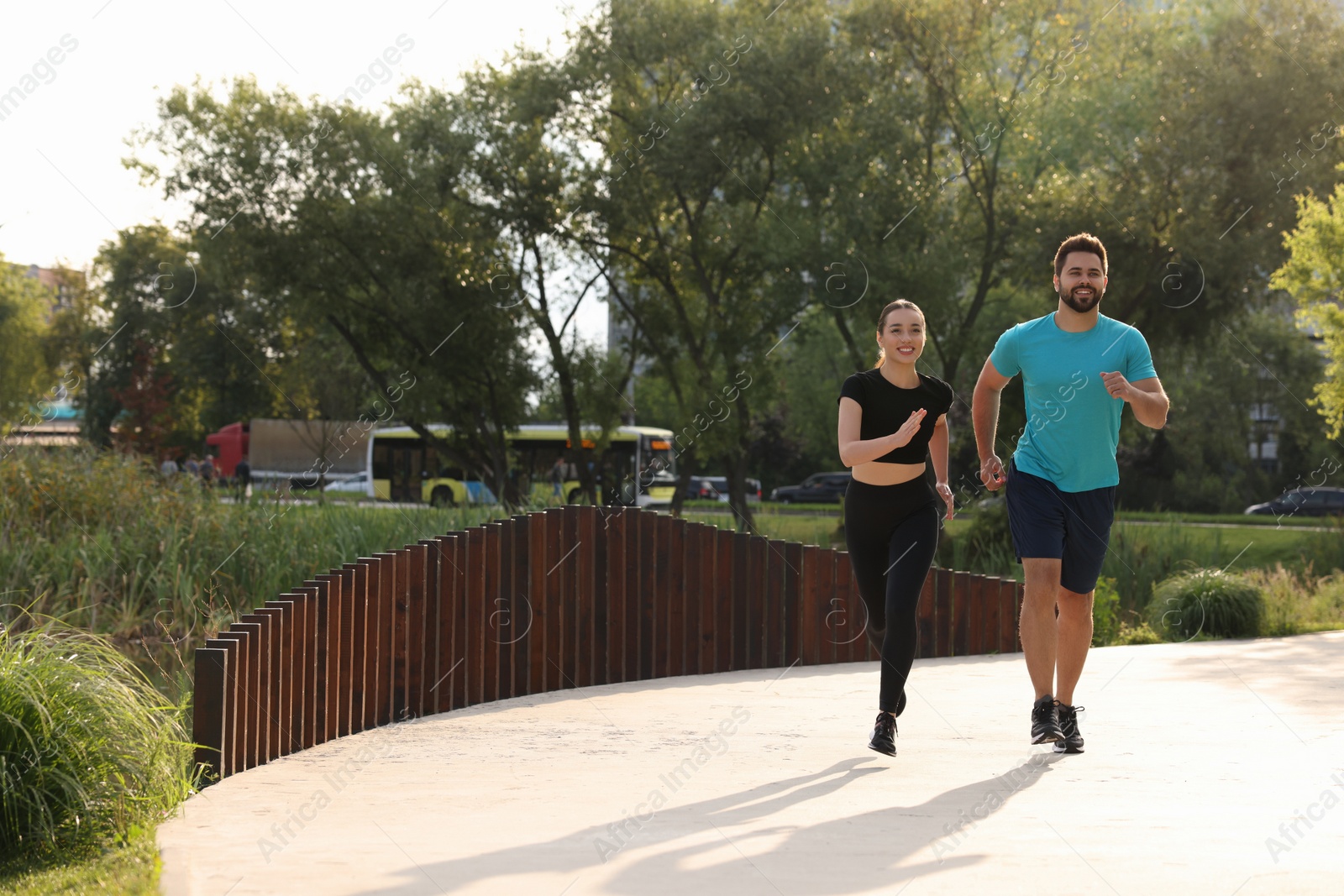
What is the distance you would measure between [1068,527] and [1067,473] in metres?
0.22

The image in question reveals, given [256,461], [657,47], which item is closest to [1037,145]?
[657,47]

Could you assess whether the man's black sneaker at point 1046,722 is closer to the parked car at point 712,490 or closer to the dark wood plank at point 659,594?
the dark wood plank at point 659,594

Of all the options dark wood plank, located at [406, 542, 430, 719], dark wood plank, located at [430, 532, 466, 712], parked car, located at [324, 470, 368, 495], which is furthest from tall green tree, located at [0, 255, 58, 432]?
dark wood plank, located at [406, 542, 430, 719]

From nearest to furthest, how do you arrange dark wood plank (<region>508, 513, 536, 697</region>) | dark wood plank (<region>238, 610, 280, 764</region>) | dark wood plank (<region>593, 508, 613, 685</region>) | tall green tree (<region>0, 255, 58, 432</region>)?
1. dark wood plank (<region>238, 610, 280, 764</region>)
2. dark wood plank (<region>508, 513, 536, 697</region>)
3. dark wood plank (<region>593, 508, 613, 685</region>)
4. tall green tree (<region>0, 255, 58, 432</region>)

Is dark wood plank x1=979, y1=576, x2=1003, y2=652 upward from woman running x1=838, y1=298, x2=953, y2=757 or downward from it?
downward

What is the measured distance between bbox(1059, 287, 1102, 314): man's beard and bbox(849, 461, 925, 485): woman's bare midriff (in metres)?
0.91

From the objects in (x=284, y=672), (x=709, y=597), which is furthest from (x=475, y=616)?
(x=709, y=597)

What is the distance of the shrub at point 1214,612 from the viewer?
10.9 m

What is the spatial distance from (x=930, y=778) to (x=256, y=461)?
53239mm

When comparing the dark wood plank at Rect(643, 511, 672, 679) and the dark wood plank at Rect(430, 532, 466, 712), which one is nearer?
the dark wood plank at Rect(430, 532, 466, 712)

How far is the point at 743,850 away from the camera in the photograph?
3.54 meters

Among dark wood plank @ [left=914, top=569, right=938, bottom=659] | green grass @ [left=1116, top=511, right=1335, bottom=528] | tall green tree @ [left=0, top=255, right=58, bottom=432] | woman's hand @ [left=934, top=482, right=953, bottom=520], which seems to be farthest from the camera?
tall green tree @ [left=0, top=255, right=58, bottom=432]

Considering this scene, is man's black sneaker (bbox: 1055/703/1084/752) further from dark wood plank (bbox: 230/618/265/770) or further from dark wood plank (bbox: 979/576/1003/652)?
dark wood plank (bbox: 979/576/1003/652)

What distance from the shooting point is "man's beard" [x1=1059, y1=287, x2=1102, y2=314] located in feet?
17.0
